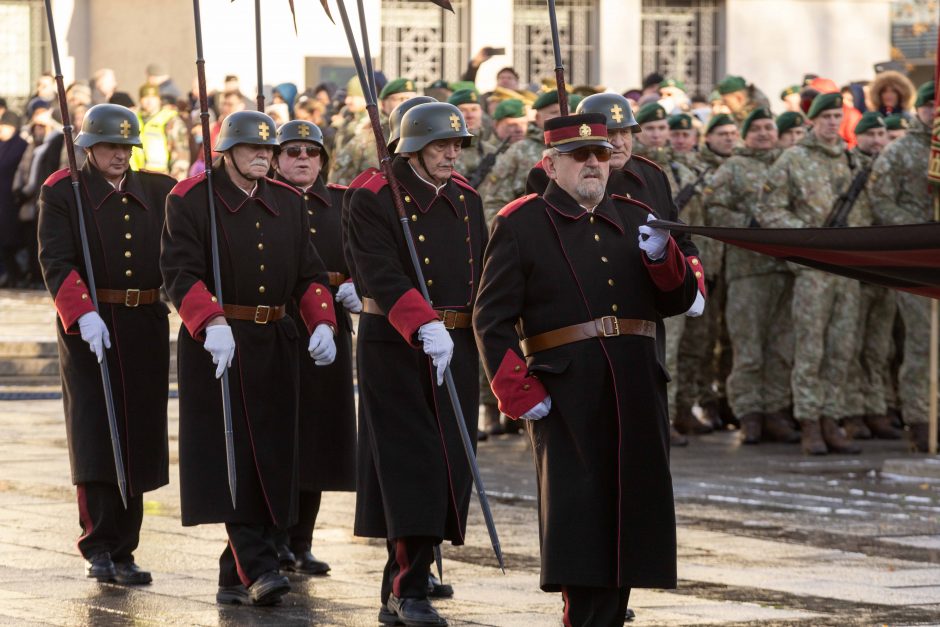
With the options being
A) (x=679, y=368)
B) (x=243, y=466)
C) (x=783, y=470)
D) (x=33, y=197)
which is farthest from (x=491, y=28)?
(x=243, y=466)

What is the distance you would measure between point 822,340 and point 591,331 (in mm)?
7663

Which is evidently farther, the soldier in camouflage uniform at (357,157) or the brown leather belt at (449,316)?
the soldier in camouflage uniform at (357,157)

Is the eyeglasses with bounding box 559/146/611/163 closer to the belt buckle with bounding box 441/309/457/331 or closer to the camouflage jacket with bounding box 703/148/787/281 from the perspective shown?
the belt buckle with bounding box 441/309/457/331

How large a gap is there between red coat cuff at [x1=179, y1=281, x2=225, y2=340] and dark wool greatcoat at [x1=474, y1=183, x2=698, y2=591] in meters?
1.79

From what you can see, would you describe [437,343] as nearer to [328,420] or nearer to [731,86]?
[328,420]

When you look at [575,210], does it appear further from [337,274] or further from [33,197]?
[33,197]

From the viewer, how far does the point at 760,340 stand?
15453 millimetres

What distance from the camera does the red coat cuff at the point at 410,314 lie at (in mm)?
8461

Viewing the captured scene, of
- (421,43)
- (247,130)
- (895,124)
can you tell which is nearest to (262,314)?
(247,130)

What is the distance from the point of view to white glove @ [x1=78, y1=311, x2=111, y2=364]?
379 inches

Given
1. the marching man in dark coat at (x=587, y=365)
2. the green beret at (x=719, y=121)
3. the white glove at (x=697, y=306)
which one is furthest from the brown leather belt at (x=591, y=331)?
the green beret at (x=719, y=121)

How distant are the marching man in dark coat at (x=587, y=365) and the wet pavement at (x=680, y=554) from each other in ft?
3.59

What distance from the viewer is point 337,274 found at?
1065 cm

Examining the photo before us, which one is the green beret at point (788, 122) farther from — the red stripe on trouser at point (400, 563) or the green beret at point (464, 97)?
the red stripe on trouser at point (400, 563)
